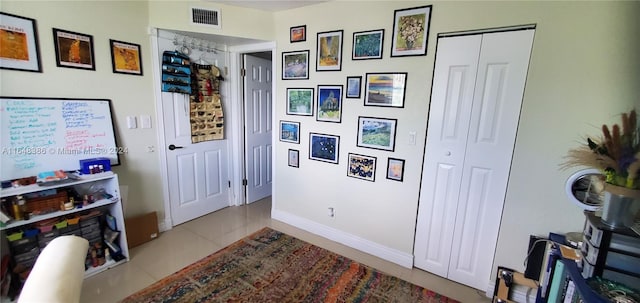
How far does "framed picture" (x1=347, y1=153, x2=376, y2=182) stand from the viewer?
248 cm

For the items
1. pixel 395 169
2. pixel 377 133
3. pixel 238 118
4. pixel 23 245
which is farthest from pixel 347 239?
pixel 23 245

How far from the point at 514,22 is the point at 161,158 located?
3315 millimetres

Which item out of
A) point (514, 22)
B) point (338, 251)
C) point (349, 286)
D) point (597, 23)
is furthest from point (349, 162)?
point (597, 23)

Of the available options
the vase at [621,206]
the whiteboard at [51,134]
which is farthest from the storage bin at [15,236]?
the vase at [621,206]

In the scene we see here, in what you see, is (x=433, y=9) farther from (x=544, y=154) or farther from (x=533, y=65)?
(x=544, y=154)

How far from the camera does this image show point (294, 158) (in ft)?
9.90

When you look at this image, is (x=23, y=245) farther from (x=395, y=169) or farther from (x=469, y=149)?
(x=469, y=149)

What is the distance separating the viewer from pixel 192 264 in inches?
92.7

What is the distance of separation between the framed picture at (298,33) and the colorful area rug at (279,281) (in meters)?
2.16

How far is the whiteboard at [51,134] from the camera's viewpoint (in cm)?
189

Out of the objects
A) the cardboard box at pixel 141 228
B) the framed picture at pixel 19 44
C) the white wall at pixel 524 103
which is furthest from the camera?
the cardboard box at pixel 141 228

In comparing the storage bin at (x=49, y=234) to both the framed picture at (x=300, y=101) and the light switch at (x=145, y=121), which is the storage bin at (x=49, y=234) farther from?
the framed picture at (x=300, y=101)

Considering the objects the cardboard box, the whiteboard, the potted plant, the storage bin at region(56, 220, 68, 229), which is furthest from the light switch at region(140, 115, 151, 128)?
the potted plant

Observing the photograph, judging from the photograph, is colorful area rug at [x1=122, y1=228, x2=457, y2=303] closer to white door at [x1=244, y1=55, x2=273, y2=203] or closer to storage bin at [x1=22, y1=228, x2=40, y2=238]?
storage bin at [x1=22, y1=228, x2=40, y2=238]
